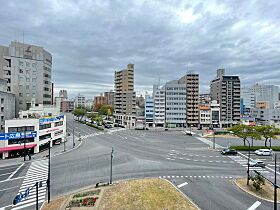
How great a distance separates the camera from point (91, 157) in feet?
150

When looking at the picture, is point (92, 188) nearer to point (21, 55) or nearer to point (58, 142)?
point (58, 142)

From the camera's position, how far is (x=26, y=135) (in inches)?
1903

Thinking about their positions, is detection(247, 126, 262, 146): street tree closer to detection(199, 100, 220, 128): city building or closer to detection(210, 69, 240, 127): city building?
detection(199, 100, 220, 128): city building

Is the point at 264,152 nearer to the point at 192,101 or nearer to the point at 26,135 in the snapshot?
the point at 26,135

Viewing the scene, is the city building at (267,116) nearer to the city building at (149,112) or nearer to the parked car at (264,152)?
the city building at (149,112)

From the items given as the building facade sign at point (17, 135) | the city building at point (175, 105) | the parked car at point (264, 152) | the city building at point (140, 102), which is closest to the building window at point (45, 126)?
the building facade sign at point (17, 135)

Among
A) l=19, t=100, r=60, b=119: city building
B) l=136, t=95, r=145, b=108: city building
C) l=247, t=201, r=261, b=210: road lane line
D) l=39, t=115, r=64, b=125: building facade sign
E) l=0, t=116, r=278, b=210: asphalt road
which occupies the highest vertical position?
l=136, t=95, r=145, b=108: city building

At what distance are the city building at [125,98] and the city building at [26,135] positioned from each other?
58.6 metres

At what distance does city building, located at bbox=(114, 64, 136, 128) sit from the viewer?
115125 millimetres

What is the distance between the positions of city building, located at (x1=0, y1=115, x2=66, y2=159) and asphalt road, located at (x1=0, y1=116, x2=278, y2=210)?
7.76 metres

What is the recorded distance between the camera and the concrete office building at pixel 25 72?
228 ft

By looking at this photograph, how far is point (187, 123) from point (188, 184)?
277 ft

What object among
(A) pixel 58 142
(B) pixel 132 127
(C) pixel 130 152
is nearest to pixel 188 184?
(C) pixel 130 152

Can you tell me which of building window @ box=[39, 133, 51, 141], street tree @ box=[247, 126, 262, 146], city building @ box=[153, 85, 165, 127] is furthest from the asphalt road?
city building @ box=[153, 85, 165, 127]
